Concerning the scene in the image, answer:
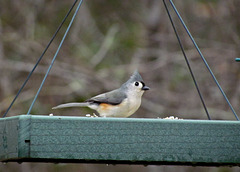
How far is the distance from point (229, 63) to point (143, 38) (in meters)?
1.50

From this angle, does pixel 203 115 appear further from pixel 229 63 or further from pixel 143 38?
A: pixel 143 38

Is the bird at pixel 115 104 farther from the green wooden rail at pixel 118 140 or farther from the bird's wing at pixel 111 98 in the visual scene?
the green wooden rail at pixel 118 140

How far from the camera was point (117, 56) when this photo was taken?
30.1 ft

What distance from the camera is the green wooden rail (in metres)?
2.79

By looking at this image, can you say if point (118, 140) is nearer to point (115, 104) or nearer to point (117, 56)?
point (115, 104)

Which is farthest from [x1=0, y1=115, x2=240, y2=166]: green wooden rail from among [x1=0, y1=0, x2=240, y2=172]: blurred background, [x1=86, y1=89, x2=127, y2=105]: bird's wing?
[x1=0, y1=0, x2=240, y2=172]: blurred background

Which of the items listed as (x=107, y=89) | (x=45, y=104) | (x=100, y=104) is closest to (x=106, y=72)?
(x=107, y=89)

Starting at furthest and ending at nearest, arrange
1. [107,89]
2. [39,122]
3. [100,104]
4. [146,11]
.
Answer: [146,11], [107,89], [100,104], [39,122]

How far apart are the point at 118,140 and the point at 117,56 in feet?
20.7

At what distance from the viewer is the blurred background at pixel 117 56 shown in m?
8.28

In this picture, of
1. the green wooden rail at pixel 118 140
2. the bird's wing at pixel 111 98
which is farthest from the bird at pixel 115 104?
the green wooden rail at pixel 118 140

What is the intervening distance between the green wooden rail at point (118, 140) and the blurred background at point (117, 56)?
509 cm

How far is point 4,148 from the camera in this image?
302 centimetres

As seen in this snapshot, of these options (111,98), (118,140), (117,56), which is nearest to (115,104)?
(111,98)
